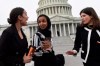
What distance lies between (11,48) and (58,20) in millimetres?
74943

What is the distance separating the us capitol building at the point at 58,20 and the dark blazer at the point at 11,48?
69.5 m

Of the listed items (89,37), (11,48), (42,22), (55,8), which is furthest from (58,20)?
(11,48)

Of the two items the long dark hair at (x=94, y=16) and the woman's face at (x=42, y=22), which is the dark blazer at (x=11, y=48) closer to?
the woman's face at (x=42, y=22)

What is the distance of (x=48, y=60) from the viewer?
15.3 ft

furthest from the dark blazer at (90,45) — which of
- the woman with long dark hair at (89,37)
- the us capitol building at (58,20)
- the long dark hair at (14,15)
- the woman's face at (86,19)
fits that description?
the us capitol building at (58,20)

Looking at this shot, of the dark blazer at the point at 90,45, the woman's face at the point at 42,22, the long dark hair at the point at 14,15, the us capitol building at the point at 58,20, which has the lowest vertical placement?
the us capitol building at the point at 58,20

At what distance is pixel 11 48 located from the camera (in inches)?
161

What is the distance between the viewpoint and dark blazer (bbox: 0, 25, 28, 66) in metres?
3.97

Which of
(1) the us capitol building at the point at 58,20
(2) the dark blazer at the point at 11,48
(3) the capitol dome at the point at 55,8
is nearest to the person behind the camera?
(2) the dark blazer at the point at 11,48

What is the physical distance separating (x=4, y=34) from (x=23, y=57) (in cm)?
42

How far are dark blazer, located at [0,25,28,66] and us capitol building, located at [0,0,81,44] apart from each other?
228 ft

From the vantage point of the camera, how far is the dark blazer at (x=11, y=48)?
13.0 ft

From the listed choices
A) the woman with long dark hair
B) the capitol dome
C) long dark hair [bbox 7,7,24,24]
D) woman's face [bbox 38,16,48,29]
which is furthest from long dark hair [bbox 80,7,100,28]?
the capitol dome

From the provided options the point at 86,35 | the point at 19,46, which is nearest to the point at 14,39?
the point at 19,46
